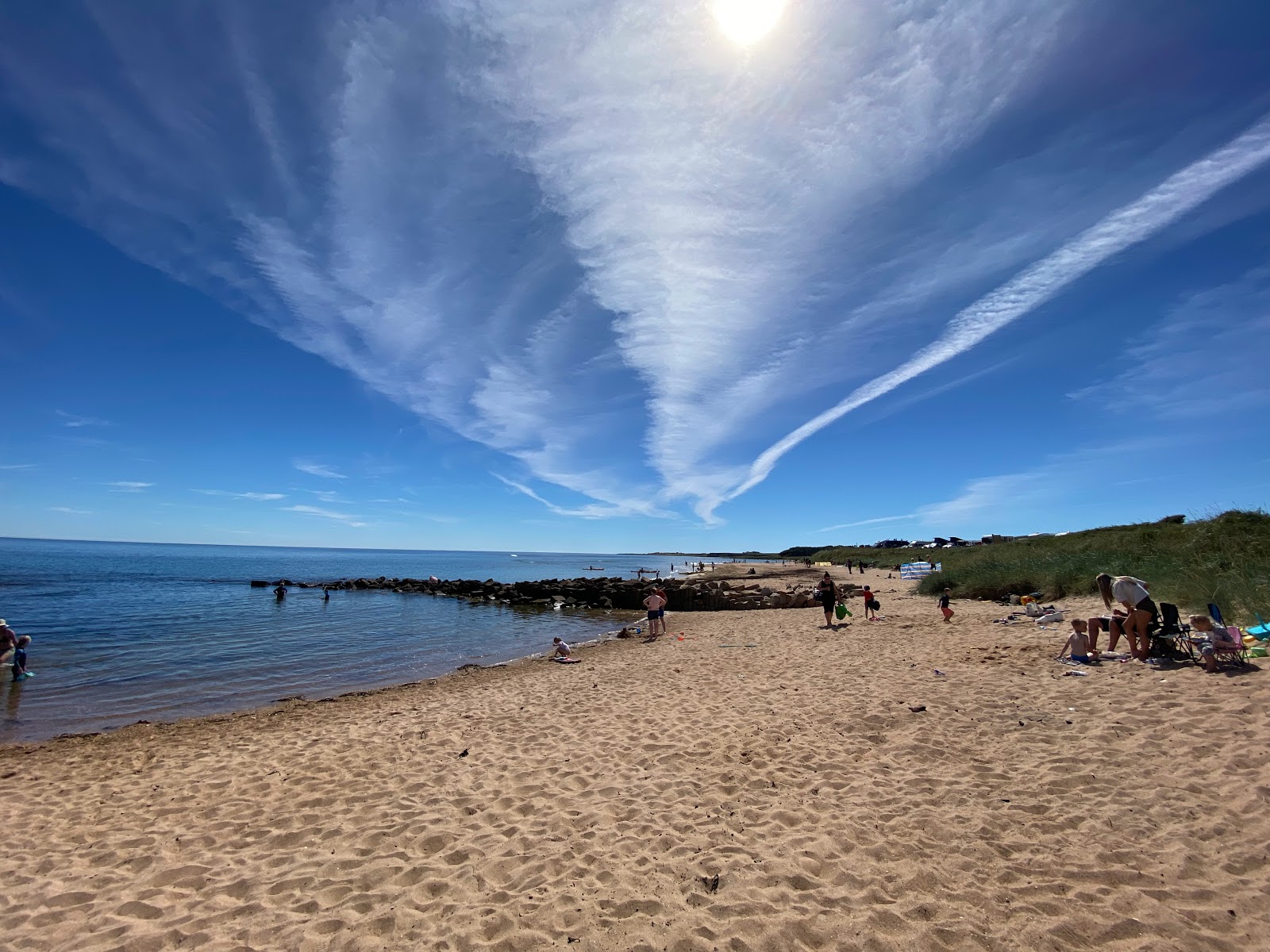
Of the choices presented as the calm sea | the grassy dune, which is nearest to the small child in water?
the calm sea

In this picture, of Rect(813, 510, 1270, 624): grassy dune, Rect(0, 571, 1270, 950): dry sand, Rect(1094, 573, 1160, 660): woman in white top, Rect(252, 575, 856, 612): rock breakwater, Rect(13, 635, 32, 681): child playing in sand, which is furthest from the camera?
Rect(252, 575, 856, 612): rock breakwater

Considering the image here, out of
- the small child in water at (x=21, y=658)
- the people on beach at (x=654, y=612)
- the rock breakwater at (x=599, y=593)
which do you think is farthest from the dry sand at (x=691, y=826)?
the rock breakwater at (x=599, y=593)

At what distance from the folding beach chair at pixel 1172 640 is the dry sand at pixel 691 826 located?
3.83ft

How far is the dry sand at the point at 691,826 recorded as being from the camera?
400 cm

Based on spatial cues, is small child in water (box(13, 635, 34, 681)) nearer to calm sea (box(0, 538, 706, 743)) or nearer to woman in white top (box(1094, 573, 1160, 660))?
calm sea (box(0, 538, 706, 743))

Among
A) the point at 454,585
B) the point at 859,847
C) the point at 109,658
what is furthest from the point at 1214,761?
the point at 454,585

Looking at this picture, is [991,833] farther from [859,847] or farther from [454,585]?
[454,585]

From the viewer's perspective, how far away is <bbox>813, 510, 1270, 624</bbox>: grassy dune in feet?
39.4

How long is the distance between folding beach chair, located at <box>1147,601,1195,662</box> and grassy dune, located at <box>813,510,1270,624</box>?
2856 millimetres

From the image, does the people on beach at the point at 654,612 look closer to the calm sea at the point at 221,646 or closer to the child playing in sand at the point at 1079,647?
the calm sea at the point at 221,646

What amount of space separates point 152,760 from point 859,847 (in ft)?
31.7

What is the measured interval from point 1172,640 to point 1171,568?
927cm

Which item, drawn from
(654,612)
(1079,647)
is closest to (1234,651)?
(1079,647)

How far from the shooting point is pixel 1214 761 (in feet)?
18.3
